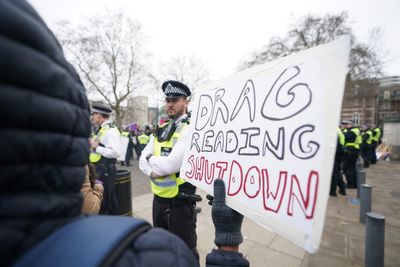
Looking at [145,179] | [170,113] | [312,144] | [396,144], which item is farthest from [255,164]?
[396,144]

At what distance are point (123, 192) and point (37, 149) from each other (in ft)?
11.2

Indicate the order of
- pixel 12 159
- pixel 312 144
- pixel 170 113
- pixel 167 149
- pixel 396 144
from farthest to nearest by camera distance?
pixel 396 144
pixel 170 113
pixel 167 149
pixel 312 144
pixel 12 159

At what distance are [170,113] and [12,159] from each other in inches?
81.7

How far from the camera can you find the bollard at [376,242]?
2521 millimetres

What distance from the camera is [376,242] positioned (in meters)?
2.53

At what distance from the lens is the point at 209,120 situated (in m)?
1.62

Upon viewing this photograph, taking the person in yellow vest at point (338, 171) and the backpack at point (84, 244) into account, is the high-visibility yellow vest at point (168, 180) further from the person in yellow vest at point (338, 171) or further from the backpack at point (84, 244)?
the person in yellow vest at point (338, 171)

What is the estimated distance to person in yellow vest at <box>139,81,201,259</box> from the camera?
2.18 m

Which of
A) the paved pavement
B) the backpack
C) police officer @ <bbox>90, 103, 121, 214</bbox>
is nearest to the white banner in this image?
the backpack

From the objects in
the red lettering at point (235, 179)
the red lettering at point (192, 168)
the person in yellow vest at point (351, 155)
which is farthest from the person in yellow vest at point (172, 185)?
the person in yellow vest at point (351, 155)

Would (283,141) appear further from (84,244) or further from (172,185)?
(172,185)

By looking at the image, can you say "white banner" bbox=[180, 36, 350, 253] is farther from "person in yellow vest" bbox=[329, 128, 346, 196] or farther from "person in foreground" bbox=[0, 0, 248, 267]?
"person in yellow vest" bbox=[329, 128, 346, 196]

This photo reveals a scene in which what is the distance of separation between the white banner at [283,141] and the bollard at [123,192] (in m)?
2.57

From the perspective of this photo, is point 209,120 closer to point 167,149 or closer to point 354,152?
point 167,149
